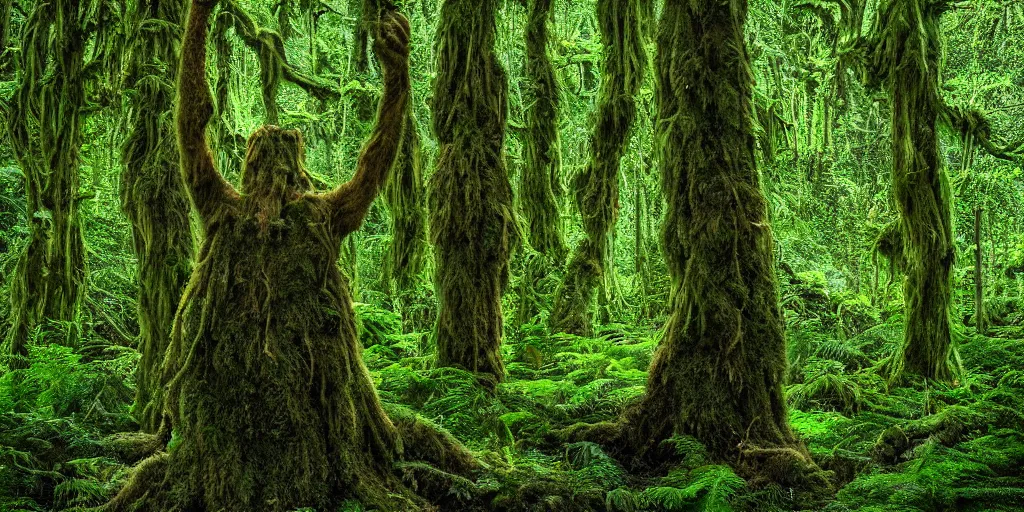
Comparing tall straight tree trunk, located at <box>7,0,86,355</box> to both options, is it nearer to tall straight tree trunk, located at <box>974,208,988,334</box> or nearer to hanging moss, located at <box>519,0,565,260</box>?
hanging moss, located at <box>519,0,565,260</box>

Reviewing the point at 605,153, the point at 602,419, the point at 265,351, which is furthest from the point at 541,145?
the point at 265,351

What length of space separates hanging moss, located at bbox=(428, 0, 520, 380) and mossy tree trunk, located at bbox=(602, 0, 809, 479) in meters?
2.06

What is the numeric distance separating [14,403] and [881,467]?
6.08 m

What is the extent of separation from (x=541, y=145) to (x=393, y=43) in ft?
22.2

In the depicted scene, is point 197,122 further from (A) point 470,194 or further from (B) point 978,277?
(B) point 978,277

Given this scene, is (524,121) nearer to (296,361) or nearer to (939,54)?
(939,54)

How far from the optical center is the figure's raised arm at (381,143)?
4785mm

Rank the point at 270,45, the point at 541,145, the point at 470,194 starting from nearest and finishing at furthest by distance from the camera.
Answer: the point at 470,194
the point at 270,45
the point at 541,145

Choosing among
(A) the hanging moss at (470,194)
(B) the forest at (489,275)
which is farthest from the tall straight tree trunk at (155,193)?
(A) the hanging moss at (470,194)

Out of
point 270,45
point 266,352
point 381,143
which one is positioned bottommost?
point 266,352

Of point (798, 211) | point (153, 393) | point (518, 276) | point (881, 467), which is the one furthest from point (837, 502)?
point (798, 211)

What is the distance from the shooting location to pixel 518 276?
1203 cm

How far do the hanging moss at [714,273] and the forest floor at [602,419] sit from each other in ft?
1.07

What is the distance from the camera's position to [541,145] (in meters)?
11.5
